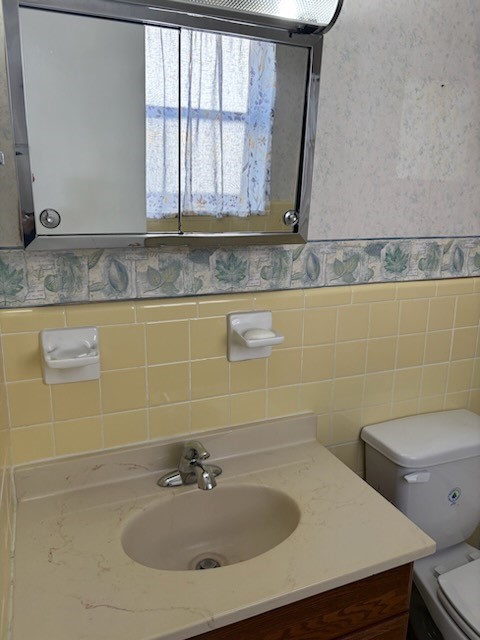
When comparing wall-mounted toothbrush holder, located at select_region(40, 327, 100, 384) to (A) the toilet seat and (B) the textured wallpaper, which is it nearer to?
(B) the textured wallpaper

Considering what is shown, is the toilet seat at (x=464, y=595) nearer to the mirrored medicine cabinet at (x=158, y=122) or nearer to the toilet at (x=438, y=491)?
the toilet at (x=438, y=491)

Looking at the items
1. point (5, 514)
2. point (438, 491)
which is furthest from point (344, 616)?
point (5, 514)

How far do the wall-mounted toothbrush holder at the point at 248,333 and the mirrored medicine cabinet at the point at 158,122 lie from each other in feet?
0.65

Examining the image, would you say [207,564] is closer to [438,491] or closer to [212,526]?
[212,526]

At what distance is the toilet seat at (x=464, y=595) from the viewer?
1.25 meters

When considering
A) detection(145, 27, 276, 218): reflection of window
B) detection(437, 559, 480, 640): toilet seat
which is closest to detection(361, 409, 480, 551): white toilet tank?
detection(437, 559, 480, 640): toilet seat

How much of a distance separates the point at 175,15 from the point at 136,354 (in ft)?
2.32

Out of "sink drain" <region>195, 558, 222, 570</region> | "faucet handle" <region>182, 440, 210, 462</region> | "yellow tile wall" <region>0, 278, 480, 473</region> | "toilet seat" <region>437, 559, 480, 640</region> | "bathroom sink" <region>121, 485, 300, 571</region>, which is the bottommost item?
"toilet seat" <region>437, 559, 480, 640</region>

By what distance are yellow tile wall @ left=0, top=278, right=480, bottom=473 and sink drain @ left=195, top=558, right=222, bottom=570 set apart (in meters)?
0.30

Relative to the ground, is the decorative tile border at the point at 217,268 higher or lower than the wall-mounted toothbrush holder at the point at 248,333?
higher

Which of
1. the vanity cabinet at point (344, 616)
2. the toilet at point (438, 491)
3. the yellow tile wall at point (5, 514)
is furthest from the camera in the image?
the toilet at point (438, 491)

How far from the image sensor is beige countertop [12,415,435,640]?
86 cm

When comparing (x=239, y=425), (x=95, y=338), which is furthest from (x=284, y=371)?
(x=95, y=338)

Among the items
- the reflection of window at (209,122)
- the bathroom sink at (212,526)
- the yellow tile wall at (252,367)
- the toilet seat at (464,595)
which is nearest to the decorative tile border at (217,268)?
the yellow tile wall at (252,367)
